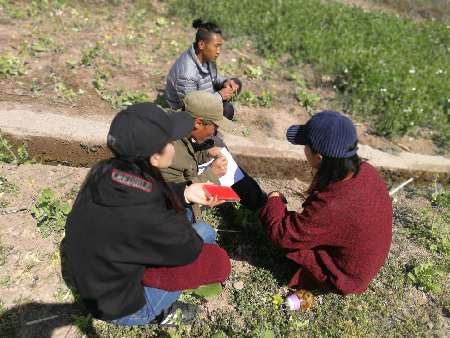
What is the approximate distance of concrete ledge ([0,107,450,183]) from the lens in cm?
495

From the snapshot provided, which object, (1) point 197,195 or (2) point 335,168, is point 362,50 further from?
(1) point 197,195

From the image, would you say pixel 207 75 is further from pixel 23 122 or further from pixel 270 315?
pixel 270 315

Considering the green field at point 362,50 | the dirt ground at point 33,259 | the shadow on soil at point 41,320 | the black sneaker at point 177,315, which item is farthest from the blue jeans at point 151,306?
the green field at point 362,50

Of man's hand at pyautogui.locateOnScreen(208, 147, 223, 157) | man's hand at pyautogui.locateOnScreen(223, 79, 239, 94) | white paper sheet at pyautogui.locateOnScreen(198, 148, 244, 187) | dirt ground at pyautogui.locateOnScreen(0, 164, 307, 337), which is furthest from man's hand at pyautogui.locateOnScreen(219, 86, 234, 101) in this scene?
dirt ground at pyautogui.locateOnScreen(0, 164, 307, 337)

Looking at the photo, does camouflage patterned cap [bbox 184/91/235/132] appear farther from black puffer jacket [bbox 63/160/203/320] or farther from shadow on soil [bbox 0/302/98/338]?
shadow on soil [bbox 0/302/98/338]

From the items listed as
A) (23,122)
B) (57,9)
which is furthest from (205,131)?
(57,9)

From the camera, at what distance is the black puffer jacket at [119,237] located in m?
2.15

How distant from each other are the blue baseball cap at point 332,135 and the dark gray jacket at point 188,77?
7.08ft

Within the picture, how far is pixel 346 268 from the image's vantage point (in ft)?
10.1

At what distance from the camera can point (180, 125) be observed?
2609 millimetres

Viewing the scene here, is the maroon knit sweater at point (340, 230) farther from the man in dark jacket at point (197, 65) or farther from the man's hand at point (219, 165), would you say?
the man in dark jacket at point (197, 65)

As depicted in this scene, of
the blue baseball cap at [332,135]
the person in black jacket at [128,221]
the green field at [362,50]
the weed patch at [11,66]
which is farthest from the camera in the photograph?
the green field at [362,50]

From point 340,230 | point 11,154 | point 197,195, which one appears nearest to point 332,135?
point 340,230

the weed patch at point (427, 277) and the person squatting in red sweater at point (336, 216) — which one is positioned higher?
the person squatting in red sweater at point (336, 216)
